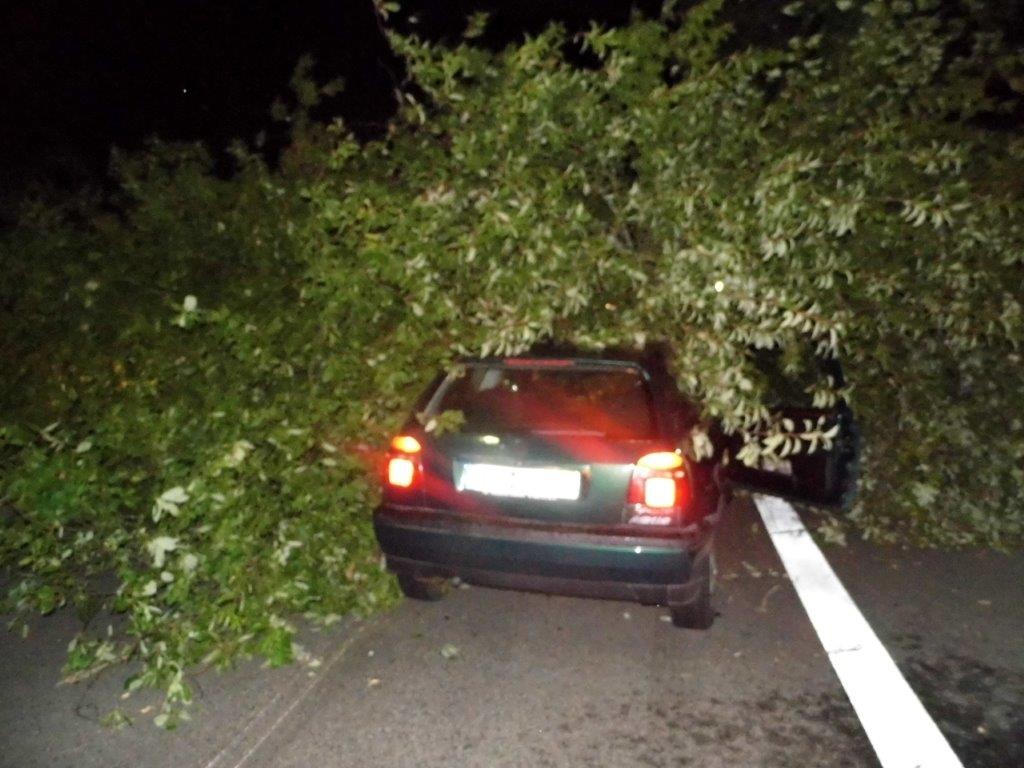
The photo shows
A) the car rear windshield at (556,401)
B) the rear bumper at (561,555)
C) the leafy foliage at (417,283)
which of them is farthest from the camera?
the leafy foliage at (417,283)

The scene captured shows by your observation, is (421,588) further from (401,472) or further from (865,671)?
(865,671)

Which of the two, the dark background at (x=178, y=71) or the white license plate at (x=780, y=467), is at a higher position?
the dark background at (x=178, y=71)

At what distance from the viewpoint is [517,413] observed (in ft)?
16.4

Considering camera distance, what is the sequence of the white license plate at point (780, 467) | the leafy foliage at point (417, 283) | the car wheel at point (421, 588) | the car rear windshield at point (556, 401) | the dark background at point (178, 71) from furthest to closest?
the dark background at point (178, 71), the white license plate at point (780, 467), the car wheel at point (421, 588), the leafy foliage at point (417, 283), the car rear windshield at point (556, 401)

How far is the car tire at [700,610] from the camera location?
494cm

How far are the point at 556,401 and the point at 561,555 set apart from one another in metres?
0.78

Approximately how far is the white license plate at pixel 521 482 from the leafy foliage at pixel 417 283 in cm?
74

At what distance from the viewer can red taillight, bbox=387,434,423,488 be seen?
502 centimetres

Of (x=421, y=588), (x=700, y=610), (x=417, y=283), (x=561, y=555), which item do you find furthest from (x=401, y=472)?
(x=700, y=610)

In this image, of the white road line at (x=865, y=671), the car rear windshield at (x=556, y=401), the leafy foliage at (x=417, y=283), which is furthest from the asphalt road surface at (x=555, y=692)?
the car rear windshield at (x=556, y=401)

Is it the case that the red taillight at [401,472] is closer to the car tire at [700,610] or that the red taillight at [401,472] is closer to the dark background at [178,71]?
the car tire at [700,610]

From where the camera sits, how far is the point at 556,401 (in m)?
4.99

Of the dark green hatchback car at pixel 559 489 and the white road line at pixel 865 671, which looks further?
the dark green hatchback car at pixel 559 489

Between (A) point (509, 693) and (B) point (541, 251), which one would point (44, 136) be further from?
(A) point (509, 693)
